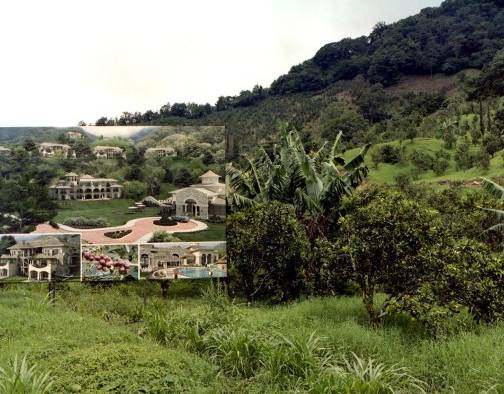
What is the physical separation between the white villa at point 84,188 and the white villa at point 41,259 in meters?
1.01

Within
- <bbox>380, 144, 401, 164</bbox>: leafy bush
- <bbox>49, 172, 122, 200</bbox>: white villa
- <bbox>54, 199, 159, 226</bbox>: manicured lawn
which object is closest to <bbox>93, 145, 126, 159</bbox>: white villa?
<bbox>49, 172, 122, 200</bbox>: white villa

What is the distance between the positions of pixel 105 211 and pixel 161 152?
6.19 feet

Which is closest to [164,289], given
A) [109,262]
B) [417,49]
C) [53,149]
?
[109,262]

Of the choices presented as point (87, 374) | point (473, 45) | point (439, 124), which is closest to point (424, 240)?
point (87, 374)

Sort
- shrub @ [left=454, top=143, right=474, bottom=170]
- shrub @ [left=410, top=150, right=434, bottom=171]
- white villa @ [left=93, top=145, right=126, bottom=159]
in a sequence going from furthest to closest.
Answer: shrub @ [left=410, top=150, right=434, bottom=171], shrub @ [left=454, top=143, right=474, bottom=170], white villa @ [left=93, top=145, right=126, bottom=159]

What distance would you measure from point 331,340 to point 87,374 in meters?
3.35

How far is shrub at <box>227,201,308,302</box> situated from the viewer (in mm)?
12969

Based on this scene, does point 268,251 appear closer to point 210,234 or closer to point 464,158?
point 210,234

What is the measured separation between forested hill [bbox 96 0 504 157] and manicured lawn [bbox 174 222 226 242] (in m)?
32.1

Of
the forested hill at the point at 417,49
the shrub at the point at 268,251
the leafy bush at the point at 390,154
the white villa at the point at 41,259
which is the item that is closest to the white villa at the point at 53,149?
the white villa at the point at 41,259

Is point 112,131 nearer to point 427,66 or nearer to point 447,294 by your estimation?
point 447,294

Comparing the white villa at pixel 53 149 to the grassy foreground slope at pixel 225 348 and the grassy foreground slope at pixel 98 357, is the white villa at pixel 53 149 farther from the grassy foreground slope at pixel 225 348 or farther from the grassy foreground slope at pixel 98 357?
the grassy foreground slope at pixel 98 357

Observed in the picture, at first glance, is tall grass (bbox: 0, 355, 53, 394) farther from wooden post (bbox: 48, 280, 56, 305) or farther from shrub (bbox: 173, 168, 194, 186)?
shrub (bbox: 173, 168, 194, 186)

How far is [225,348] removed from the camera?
301 inches
